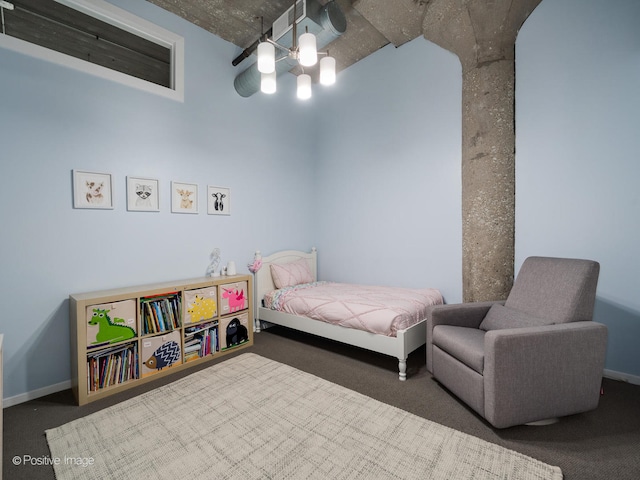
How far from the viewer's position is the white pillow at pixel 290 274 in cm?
375

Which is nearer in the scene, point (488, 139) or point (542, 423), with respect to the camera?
point (542, 423)

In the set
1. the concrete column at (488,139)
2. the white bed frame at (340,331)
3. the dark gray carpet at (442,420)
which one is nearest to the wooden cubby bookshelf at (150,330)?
the dark gray carpet at (442,420)

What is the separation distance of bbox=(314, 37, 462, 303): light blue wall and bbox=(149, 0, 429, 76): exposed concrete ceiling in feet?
0.97

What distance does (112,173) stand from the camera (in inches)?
102

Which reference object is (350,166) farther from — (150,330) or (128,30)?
(150,330)

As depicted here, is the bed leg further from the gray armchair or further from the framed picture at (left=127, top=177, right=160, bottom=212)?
the framed picture at (left=127, top=177, right=160, bottom=212)

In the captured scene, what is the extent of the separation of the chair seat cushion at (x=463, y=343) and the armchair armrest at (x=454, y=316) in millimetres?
51

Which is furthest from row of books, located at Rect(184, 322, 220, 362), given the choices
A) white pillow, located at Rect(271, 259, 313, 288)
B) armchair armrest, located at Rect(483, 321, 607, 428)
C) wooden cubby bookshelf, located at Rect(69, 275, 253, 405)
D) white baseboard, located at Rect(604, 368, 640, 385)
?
white baseboard, located at Rect(604, 368, 640, 385)

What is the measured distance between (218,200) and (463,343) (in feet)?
9.18

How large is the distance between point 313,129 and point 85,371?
3.91 m

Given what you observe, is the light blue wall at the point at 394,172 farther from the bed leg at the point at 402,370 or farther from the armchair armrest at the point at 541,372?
the armchair armrest at the point at 541,372

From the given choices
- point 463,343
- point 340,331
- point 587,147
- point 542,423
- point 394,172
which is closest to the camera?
point 542,423

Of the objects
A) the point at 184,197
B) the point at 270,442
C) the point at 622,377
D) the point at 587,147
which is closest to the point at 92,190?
the point at 184,197

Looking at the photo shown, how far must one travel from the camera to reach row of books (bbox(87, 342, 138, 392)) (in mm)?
2197
